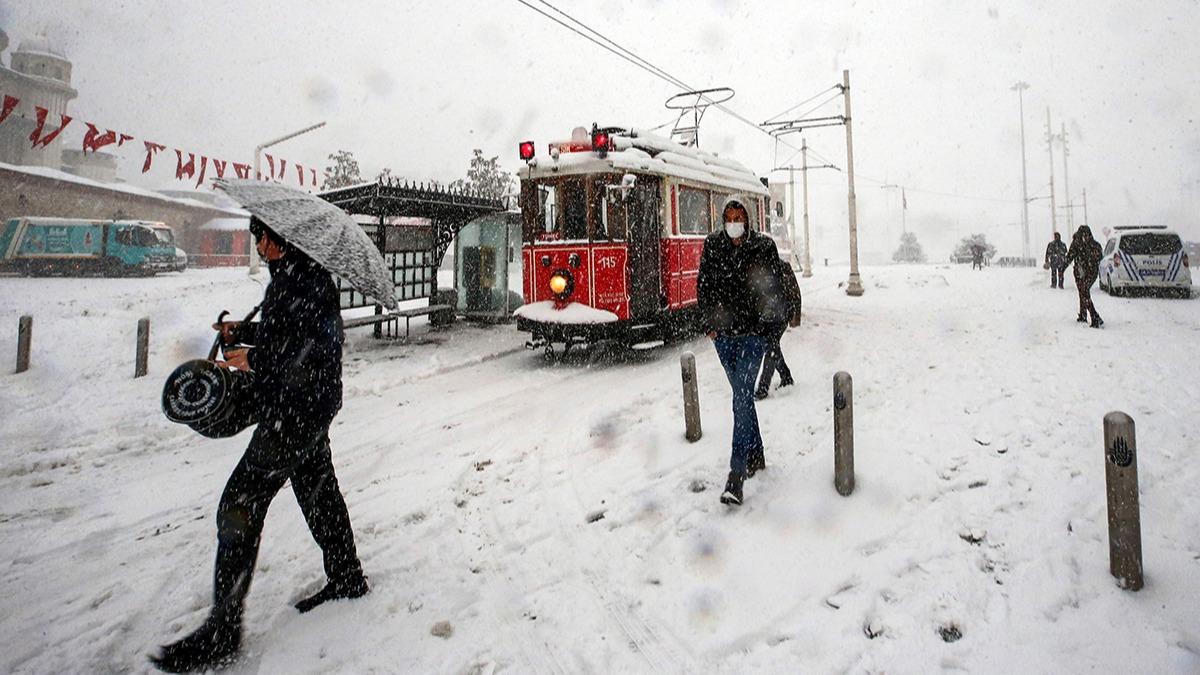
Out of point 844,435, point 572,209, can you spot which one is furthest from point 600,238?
point 844,435

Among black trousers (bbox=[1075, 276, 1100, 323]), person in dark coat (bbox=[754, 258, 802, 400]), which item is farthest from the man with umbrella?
black trousers (bbox=[1075, 276, 1100, 323])

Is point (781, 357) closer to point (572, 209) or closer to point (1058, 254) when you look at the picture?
point (572, 209)

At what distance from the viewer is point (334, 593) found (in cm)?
317

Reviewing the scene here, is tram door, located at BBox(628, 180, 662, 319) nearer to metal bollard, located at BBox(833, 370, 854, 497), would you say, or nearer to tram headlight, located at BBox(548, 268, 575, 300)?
tram headlight, located at BBox(548, 268, 575, 300)

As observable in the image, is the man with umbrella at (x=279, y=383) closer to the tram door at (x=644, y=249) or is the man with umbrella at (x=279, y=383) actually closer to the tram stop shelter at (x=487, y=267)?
the tram door at (x=644, y=249)

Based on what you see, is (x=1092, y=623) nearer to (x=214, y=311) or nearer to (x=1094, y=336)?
(x=1094, y=336)

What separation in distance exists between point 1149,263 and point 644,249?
14941 mm

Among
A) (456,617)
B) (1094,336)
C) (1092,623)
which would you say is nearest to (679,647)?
(456,617)

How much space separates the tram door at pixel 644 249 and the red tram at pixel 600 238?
0.05 ft

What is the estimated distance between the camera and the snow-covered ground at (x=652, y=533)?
282 cm

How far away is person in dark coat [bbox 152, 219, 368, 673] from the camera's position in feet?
8.79

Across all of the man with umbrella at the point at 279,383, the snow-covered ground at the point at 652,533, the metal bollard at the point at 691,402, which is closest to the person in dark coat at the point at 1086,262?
the snow-covered ground at the point at 652,533

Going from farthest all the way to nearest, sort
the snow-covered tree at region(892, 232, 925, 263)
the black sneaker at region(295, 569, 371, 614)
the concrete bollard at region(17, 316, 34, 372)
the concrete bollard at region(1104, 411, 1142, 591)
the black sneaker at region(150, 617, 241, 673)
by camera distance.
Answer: the snow-covered tree at region(892, 232, 925, 263), the concrete bollard at region(17, 316, 34, 372), the black sneaker at region(295, 569, 371, 614), the concrete bollard at region(1104, 411, 1142, 591), the black sneaker at region(150, 617, 241, 673)

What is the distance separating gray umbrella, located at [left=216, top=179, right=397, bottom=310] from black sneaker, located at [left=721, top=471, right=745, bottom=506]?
2605mm
